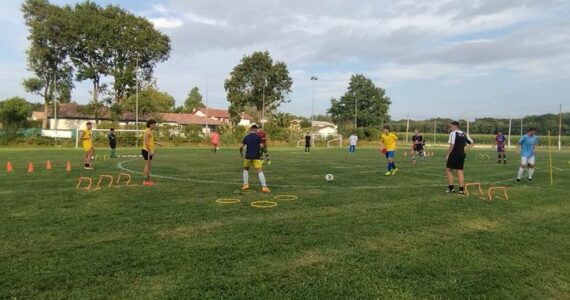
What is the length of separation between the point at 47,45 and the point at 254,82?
33.7 meters

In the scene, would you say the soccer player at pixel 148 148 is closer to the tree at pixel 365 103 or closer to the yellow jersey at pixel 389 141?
the yellow jersey at pixel 389 141

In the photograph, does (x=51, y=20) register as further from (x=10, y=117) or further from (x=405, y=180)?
(x=405, y=180)

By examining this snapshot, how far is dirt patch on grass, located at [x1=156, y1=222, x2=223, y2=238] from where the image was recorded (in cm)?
667

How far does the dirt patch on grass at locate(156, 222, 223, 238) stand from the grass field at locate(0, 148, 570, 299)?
0.03m

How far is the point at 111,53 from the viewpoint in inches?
2274

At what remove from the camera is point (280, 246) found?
20.1ft

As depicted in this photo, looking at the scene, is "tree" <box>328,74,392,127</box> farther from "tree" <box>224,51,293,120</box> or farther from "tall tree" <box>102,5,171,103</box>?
"tall tree" <box>102,5,171,103</box>

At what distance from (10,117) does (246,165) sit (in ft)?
170

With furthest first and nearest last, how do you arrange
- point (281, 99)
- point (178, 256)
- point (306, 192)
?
point (281, 99), point (306, 192), point (178, 256)

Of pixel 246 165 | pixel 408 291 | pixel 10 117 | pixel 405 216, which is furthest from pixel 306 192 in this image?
pixel 10 117

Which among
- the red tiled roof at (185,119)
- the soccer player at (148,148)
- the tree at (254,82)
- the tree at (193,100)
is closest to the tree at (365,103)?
the tree at (254,82)

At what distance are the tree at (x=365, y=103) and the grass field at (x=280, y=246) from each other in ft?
249

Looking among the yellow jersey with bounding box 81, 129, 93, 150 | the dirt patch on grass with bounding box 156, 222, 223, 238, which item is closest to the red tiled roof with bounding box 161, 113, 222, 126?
the yellow jersey with bounding box 81, 129, 93, 150

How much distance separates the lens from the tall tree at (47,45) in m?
54.2
